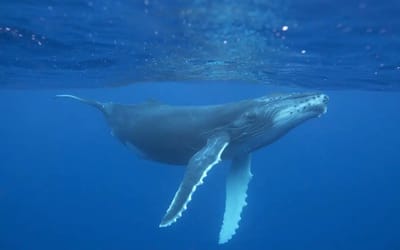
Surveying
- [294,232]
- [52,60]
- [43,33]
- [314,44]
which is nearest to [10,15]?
[43,33]

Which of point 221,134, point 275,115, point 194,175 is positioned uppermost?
point 275,115

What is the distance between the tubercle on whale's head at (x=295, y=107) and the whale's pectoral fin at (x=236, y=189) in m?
1.72

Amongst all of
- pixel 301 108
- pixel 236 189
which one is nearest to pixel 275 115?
pixel 301 108

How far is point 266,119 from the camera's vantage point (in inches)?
396

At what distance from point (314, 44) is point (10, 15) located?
1076 cm

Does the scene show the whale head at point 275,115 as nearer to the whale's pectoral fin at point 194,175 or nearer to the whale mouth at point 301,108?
the whale mouth at point 301,108

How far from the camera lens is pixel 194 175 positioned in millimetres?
8844

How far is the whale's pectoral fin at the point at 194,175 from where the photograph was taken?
831 centimetres

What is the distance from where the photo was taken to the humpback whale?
30.5 ft

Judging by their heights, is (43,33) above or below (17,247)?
above

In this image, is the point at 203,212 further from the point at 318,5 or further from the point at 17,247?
the point at 318,5

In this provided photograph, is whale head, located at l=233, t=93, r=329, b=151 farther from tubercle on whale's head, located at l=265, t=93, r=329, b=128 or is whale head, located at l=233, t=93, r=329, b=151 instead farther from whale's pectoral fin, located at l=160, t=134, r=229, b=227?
whale's pectoral fin, located at l=160, t=134, r=229, b=227

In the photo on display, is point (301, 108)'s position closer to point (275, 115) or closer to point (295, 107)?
point (295, 107)

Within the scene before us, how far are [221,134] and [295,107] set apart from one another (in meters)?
1.86
